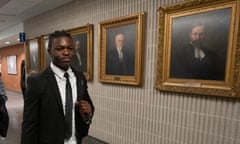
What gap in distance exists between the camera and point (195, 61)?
6.28 feet

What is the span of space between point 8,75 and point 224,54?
1089cm

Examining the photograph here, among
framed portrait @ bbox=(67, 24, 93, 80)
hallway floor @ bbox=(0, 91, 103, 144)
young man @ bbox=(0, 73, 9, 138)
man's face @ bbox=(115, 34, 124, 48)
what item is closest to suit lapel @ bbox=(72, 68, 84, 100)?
man's face @ bbox=(115, 34, 124, 48)

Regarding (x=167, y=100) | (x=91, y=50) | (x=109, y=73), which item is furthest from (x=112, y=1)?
(x=167, y=100)

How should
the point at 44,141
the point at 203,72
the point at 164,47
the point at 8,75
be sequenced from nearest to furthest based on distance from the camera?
the point at 44,141, the point at 203,72, the point at 164,47, the point at 8,75

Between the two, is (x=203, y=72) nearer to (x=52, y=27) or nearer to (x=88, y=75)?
(x=88, y=75)

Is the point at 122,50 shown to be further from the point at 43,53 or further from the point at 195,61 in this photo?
the point at 43,53

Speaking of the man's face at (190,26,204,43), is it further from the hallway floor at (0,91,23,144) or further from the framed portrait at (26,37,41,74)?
the framed portrait at (26,37,41,74)

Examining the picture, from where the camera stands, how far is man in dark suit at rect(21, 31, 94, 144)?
44.3 inches

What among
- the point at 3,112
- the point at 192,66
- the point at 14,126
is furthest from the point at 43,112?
the point at 14,126

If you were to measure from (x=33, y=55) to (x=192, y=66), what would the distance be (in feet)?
14.4

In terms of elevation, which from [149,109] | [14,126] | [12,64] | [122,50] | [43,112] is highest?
[122,50]

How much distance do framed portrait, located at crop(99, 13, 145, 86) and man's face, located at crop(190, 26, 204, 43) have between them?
672mm

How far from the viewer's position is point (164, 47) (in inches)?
84.4

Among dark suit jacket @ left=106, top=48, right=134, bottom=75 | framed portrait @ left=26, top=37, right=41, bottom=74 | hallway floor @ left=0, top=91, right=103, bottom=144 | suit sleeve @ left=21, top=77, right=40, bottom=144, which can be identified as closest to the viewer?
suit sleeve @ left=21, top=77, right=40, bottom=144
